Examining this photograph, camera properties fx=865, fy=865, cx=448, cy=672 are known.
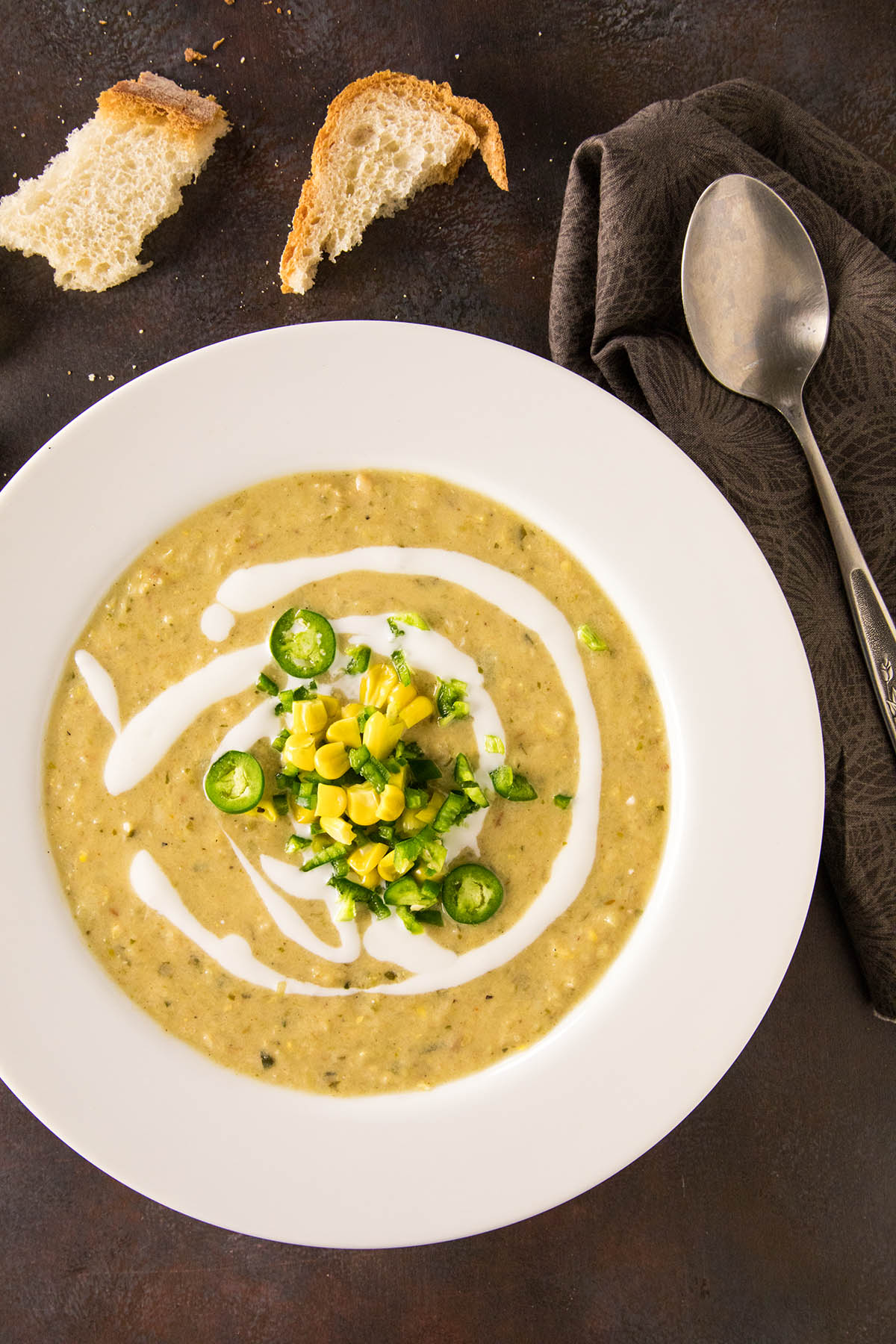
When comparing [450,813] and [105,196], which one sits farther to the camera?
[105,196]

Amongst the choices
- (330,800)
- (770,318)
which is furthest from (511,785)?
(770,318)

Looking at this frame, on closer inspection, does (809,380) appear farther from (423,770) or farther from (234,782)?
(234,782)

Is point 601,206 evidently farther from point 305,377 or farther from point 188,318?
point 188,318

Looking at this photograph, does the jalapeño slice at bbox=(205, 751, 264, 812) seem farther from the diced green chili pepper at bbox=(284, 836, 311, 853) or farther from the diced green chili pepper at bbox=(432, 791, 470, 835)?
the diced green chili pepper at bbox=(432, 791, 470, 835)

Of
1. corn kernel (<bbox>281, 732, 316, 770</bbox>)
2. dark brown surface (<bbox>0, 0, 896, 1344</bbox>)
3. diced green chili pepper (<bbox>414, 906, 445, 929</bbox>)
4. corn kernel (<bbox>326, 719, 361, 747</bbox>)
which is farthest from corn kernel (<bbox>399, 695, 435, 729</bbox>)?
dark brown surface (<bbox>0, 0, 896, 1344</bbox>)

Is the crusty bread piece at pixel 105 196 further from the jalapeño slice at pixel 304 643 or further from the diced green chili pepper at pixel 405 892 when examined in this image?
the diced green chili pepper at pixel 405 892
